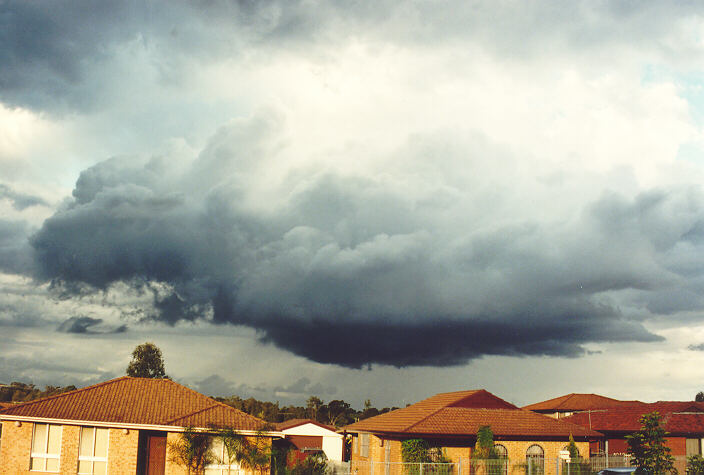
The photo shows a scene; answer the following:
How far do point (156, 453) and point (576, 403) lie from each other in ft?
179

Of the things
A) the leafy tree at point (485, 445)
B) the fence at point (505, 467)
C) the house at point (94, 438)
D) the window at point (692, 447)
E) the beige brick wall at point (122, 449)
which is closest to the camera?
the beige brick wall at point (122, 449)

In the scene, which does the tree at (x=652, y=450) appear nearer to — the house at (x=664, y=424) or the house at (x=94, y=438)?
the house at (x=664, y=424)

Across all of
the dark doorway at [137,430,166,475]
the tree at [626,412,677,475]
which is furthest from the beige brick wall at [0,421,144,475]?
the tree at [626,412,677,475]

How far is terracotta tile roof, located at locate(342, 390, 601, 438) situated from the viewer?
4378 cm

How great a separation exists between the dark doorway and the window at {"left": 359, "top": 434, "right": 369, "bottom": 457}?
57.7ft

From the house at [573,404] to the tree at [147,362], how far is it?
5038 centimetres

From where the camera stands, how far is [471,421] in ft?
149

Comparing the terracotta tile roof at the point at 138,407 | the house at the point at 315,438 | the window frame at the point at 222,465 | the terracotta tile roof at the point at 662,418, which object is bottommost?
the house at the point at 315,438

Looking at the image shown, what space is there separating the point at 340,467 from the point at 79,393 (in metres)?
17.4

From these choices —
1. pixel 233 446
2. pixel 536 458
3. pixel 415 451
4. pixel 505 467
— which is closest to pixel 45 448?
pixel 233 446

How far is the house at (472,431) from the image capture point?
1710 inches

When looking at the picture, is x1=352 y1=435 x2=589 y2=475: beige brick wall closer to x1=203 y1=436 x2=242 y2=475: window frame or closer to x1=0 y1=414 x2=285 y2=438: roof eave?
x1=203 y1=436 x2=242 y2=475: window frame

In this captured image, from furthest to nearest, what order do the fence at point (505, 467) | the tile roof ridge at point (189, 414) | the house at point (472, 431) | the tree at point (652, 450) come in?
the house at point (472, 431)
the tree at point (652, 450)
the fence at point (505, 467)
the tile roof ridge at point (189, 414)

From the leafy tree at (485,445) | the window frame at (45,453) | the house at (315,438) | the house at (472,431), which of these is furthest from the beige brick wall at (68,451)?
the house at (315,438)
